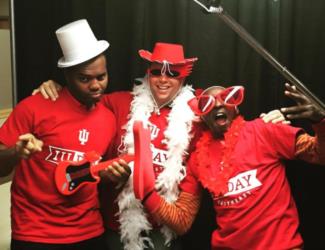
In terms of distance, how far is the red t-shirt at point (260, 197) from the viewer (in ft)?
4.85

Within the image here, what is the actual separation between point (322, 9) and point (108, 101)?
917 mm

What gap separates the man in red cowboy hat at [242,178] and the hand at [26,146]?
377 millimetres

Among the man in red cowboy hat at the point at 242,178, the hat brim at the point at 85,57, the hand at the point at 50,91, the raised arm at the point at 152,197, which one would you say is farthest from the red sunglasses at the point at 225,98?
the hand at the point at 50,91

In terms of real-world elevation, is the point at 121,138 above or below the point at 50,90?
below

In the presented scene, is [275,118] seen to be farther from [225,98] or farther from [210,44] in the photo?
[210,44]

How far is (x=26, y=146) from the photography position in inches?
47.5

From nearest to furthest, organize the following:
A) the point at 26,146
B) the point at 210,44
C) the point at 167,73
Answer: the point at 26,146, the point at 167,73, the point at 210,44

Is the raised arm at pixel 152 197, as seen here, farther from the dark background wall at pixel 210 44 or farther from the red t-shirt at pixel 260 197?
the dark background wall at pixel 210 44

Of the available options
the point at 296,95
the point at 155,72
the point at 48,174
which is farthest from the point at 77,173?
the point at 296,95

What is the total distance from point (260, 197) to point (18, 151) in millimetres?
800

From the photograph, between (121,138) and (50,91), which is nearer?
(50,91)

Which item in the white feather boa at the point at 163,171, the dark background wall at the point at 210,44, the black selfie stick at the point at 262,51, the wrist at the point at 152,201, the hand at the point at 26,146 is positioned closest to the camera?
the black selfie stick at the point at 262,51

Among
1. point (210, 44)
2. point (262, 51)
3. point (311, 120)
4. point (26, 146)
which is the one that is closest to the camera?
point (262, 51)

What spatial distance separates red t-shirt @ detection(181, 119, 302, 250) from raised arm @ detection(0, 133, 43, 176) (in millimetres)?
657
